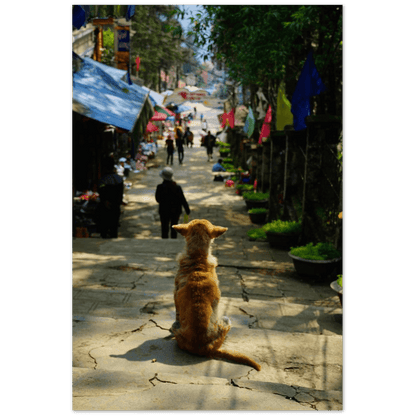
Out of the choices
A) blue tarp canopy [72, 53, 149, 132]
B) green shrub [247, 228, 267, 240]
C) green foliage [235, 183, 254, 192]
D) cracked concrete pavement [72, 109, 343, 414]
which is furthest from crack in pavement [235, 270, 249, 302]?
green foliage [235, 183, 254, 192]

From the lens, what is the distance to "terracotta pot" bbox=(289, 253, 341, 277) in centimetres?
739

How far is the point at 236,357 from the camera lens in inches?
161

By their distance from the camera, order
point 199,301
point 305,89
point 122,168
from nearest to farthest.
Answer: point 199,301 < point 305,89 < point 122,168

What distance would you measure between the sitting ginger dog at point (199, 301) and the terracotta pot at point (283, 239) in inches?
219

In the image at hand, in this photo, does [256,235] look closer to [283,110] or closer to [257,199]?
[283,110]

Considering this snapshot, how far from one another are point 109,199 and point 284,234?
3.94m

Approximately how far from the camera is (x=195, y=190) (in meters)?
21.4

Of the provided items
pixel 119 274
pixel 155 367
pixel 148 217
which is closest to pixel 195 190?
pixel 148 217

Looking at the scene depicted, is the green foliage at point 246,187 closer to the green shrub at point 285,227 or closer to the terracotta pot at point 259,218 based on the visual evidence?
the terracotta pot at point 259,218

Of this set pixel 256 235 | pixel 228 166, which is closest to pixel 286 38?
pixel 256 235

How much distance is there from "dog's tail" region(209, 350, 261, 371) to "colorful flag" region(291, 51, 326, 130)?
5353 mm

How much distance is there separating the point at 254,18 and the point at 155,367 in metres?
8.24

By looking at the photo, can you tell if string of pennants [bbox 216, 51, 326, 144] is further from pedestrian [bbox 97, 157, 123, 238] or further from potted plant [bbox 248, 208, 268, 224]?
potted plant [bbox 248, 208, 268, 224]
